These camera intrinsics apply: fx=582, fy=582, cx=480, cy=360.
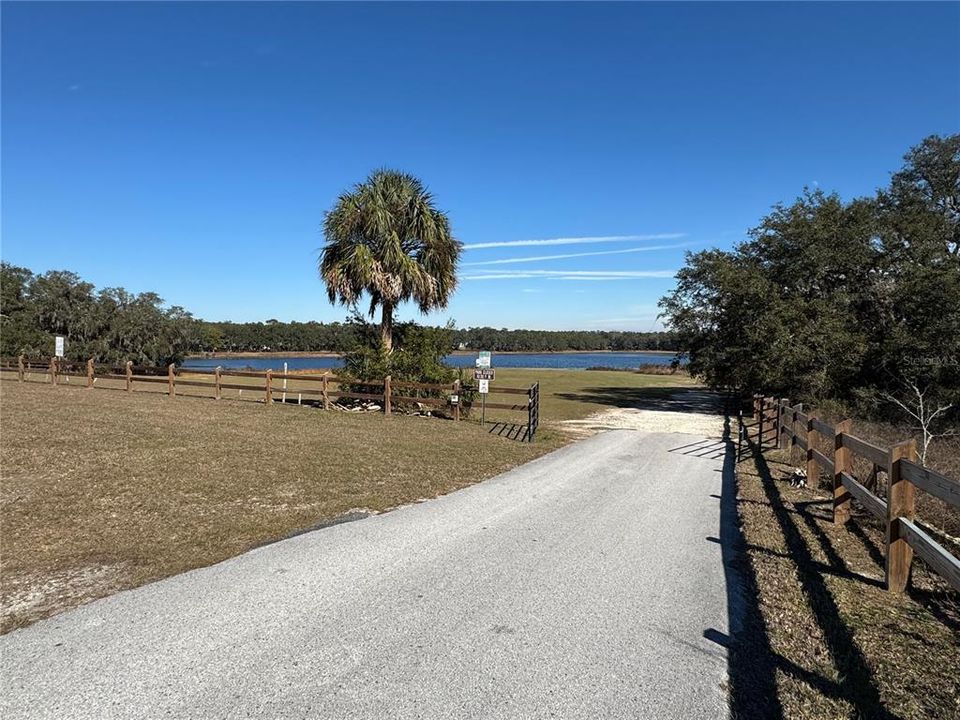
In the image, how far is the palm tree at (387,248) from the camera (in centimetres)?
1797

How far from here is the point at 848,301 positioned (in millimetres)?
20406

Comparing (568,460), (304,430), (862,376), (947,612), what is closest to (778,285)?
(862,376)

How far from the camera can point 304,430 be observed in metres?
12.7

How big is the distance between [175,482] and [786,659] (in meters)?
6.92

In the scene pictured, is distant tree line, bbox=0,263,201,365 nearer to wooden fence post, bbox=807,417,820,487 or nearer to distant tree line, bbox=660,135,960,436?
distant tree line, bbox=660,135,960,436

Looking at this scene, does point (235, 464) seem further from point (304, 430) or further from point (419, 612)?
point (419, 612)

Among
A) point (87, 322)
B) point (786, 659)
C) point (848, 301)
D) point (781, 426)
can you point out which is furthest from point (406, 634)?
point (87, 322)

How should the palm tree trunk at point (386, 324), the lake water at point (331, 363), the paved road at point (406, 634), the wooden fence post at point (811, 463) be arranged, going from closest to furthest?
the paved road at point (406, 634) → the wooden fence post at point (811, 463) → the palm tree trunk at point (386, 324) → the lake water at point (331, 363)

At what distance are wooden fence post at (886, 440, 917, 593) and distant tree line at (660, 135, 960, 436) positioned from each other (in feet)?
45.7

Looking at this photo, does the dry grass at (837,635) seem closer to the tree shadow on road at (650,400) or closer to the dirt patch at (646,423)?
the dirt patch at (646,423)

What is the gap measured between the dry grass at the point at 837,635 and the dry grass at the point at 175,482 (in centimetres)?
401

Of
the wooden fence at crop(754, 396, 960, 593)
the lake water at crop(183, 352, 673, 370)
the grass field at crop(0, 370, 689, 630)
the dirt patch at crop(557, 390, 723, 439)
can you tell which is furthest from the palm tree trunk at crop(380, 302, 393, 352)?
the lake water at crop(183, 352, 673, 370)

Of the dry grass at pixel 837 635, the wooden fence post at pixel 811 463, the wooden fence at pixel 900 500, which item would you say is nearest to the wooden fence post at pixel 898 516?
the wooden fence at pixel 900 500

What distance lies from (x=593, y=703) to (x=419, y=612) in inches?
54.3
